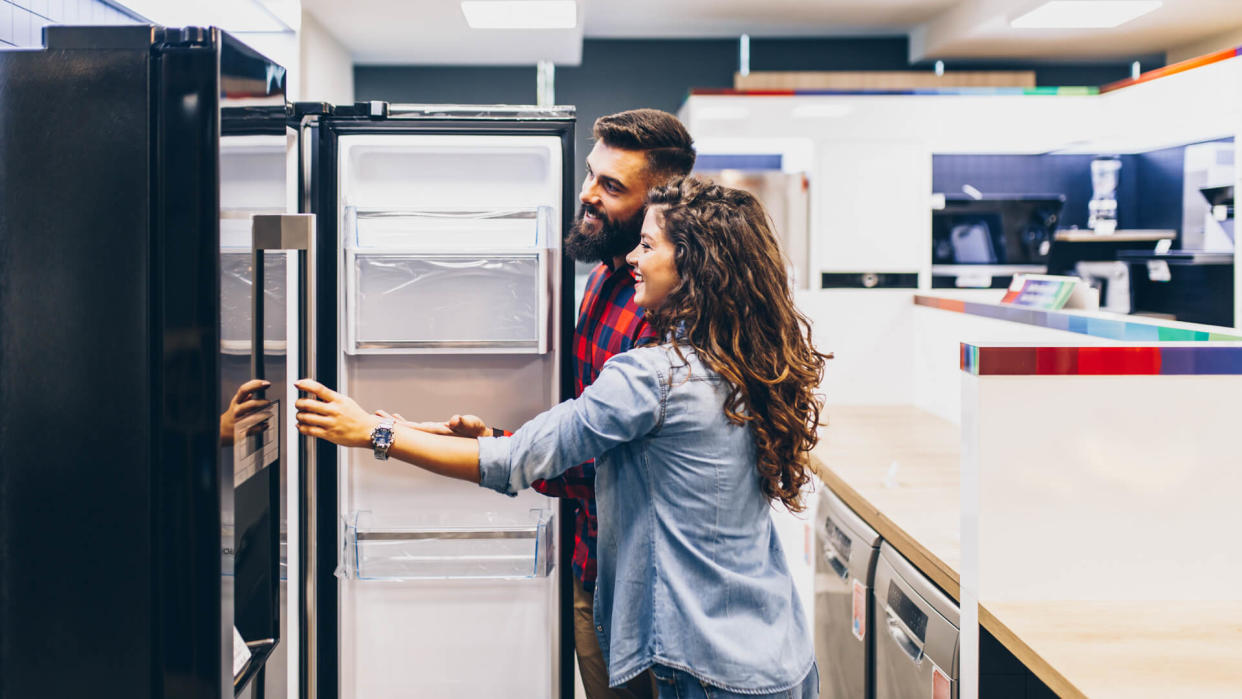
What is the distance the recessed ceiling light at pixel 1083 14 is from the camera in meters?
5.13

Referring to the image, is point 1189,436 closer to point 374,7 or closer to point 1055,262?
point 374,7

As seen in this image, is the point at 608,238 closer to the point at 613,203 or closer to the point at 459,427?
the point at 613,203

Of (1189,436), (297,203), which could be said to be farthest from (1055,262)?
(297,203)

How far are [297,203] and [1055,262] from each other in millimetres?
6286

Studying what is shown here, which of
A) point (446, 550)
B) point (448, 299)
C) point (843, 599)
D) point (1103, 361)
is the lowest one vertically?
point (843, 599)

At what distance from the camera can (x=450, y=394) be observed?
83.2 inches

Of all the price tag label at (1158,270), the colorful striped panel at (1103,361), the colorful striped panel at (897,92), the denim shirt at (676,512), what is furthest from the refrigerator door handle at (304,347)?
the price tag label at (1158,270)

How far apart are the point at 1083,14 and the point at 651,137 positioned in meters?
4.78

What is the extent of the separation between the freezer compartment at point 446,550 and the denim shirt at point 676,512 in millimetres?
668

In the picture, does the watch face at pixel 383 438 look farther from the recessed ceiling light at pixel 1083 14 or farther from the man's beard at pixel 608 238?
the recessed ceiling light at pixel 1083 14

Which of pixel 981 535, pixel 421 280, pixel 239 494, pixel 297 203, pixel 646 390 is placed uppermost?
pixel 297 203

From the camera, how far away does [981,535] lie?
1.47 m

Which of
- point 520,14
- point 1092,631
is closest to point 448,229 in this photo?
point 1092,631

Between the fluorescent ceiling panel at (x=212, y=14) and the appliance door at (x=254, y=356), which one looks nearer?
the appliance door at (x=254, y=356)
